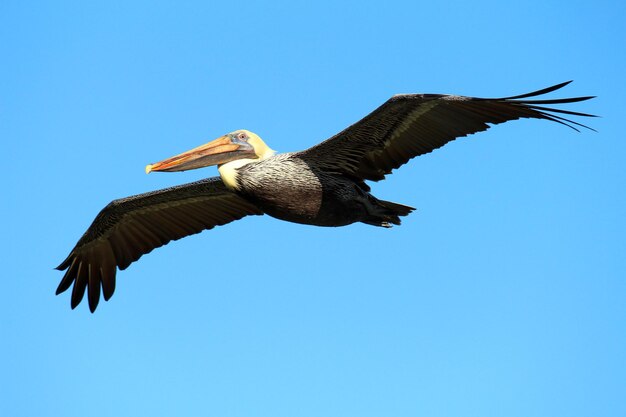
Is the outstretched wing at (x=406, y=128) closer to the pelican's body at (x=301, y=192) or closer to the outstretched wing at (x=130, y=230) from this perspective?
the pelican's body at (x=301, y=192)

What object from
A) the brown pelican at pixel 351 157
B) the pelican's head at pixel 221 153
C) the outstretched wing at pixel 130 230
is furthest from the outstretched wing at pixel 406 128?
the outstretched wing at pixel 130 230

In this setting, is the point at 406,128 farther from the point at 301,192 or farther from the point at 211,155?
the point at 211,155

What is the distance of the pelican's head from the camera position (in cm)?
1025

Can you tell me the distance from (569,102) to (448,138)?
1.48m

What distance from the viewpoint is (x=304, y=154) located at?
384 inches

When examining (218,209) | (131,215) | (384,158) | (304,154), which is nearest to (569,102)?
(384,158)

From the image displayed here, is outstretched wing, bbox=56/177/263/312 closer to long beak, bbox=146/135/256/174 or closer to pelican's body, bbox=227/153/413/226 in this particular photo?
long beak, bbox=146/135/256/174

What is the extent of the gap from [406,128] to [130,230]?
4159mm

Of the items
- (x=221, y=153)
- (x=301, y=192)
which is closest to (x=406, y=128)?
(x=301, y=192)

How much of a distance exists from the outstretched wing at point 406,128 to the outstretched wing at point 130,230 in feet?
6.72

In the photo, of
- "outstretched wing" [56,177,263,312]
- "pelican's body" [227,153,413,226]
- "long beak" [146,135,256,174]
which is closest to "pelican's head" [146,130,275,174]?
"long beak" [146,135,256,174]

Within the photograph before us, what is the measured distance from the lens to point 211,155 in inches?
Answer: 407

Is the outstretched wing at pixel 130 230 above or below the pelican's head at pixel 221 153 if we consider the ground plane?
below

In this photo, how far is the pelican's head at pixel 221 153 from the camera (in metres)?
10.2
